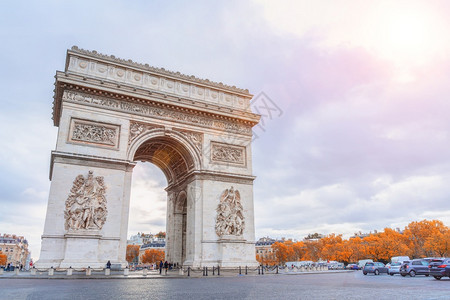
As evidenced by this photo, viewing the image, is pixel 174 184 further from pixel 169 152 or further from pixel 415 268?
pixel 415 268

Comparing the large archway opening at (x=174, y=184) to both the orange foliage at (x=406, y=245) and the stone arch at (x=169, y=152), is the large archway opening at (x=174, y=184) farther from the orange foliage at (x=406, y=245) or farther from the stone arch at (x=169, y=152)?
the orange foliage at (x=406, y=245)

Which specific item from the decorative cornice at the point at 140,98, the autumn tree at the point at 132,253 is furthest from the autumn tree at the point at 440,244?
the autumn tree at the point at 132,253

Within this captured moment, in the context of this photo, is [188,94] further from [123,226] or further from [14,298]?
[14,298]

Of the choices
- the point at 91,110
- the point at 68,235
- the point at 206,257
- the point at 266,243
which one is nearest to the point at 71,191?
the point at 68,235

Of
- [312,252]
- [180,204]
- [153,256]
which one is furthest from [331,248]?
[180,204]

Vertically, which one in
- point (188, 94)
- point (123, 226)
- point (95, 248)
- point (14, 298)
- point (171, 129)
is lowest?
point (14, 298)

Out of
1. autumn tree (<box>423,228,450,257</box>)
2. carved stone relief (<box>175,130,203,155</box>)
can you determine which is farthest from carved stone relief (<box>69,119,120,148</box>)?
autumn tree (<box>423,228,450,257</box>)

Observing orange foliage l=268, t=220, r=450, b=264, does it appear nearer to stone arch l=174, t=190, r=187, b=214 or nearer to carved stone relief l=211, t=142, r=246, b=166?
carved stone relief l=211, t=142, r=246, b=166
